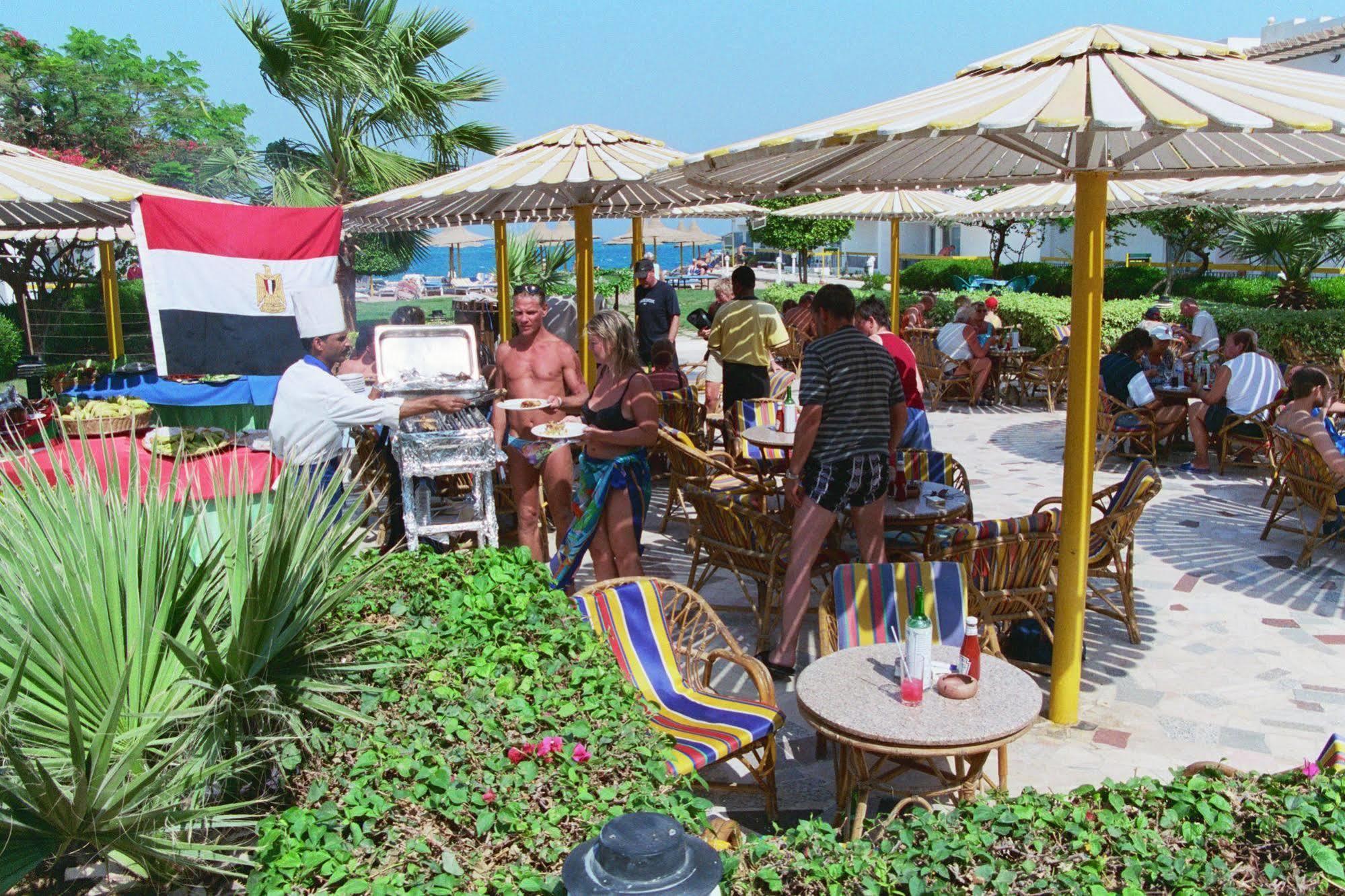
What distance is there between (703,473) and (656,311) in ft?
14.3

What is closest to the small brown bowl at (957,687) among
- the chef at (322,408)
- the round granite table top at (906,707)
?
the round granite table top at (906,707)

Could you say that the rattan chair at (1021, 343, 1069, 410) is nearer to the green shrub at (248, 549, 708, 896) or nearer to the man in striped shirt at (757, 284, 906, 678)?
the man in striped shirt at (757, 284, 906, 678)

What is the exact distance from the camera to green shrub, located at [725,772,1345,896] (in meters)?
2.27

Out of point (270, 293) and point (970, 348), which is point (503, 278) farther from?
Answer: point (970, 348)

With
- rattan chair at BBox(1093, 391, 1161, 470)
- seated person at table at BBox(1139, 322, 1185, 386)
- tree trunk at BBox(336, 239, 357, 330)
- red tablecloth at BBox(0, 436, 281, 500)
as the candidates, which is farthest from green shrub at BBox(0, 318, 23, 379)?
seated person at table at BBox(1139, 322, 1185, 386)

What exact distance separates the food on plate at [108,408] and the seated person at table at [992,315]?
9.91 meters

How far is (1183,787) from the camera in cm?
260

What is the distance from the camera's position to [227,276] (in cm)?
719

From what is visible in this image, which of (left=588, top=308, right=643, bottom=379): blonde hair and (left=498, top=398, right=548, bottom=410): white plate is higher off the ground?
(left=588, top=308, right=643, bottom=379): blonde hair

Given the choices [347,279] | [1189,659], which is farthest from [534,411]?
[347,279]

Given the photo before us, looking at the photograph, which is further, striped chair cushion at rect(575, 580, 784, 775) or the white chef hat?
the white chef hat

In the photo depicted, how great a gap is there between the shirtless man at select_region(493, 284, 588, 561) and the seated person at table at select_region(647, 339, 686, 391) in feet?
5.06

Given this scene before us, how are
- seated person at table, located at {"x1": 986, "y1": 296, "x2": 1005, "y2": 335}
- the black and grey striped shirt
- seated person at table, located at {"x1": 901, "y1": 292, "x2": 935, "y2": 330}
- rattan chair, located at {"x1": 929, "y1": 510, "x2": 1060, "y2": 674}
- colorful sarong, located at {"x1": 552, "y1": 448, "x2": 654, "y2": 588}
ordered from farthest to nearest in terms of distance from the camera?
seated person at table, located at {"x1": 901, "y1": 292, "x2": 935, "y2": 330} → seated person at table, located at {"x1": 986, "y1": 296, "x2": 1005, "y2": 335} → colorful sarong, located at {"x1": 552, "y1": 448, "x2": 654, "y2": 588} → the black and grey striped shirt → rattan chair, located at {"x1": 929, "y1": 510, "x2": 1060, "y2": 674}

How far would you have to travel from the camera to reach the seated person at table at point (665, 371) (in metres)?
8.27
